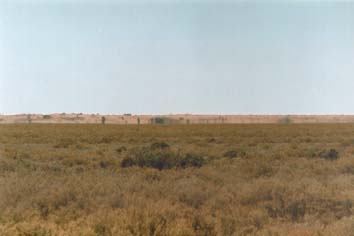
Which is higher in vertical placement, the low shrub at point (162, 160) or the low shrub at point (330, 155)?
the low shrub at point (162, 160)

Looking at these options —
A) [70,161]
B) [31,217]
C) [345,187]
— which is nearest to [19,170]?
[70,161]

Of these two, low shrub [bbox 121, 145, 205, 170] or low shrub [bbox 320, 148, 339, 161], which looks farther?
low shrub [bbox 320, 148, 339, 161]

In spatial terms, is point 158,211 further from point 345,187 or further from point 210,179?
point 345,187

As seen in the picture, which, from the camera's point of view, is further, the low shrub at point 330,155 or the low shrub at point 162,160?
the low shrub at point 330,155

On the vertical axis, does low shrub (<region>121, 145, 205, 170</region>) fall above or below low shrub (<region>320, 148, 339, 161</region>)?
above

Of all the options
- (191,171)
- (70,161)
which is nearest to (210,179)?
(191,171)

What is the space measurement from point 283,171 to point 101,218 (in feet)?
26.1

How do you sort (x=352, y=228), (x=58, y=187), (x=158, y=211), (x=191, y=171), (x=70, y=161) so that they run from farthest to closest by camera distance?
(x=70, y=161) → (x=191, y=171) → (x=58, y=187) → (x=158, y=211) → (x=352, y=228)

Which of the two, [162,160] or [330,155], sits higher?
[162,160]

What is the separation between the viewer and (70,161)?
52.6 feet

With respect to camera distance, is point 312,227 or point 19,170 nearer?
point 312,227

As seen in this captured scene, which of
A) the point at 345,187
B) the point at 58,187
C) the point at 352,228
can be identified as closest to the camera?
the point at 352,228

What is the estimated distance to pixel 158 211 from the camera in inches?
271

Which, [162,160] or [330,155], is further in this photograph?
[330,155]
